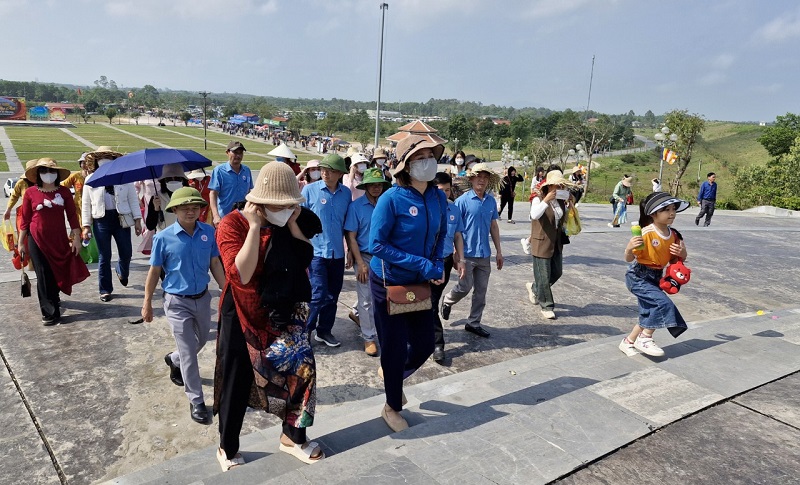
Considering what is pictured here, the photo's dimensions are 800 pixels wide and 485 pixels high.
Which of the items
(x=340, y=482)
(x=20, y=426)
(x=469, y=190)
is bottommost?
(x=20, y=426)

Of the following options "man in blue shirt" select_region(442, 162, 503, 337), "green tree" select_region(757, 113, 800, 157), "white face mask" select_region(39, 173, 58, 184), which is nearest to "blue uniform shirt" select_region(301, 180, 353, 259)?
"man in blue shirt" select_region(442, 162, 503, 337)

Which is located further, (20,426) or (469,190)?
(469,190)

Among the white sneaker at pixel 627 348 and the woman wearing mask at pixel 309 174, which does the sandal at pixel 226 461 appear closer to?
the white sneaker at pixel 627 348

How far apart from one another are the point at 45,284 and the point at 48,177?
1.05 metres

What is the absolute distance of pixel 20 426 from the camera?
11.6 ft

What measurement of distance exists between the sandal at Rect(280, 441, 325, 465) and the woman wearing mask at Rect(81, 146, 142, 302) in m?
4.12

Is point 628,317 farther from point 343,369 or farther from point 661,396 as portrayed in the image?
point 343,369


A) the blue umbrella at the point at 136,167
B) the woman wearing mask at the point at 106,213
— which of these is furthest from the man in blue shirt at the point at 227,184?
the woman wearing mask at the point at 106,213

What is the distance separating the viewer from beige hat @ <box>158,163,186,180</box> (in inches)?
212

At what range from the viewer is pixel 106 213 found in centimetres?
615

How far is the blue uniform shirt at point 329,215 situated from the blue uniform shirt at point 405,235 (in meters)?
1.61

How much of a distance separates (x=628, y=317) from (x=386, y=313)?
4.25m

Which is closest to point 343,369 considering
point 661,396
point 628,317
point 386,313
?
point 386,313

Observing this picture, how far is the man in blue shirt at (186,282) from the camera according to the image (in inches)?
146
